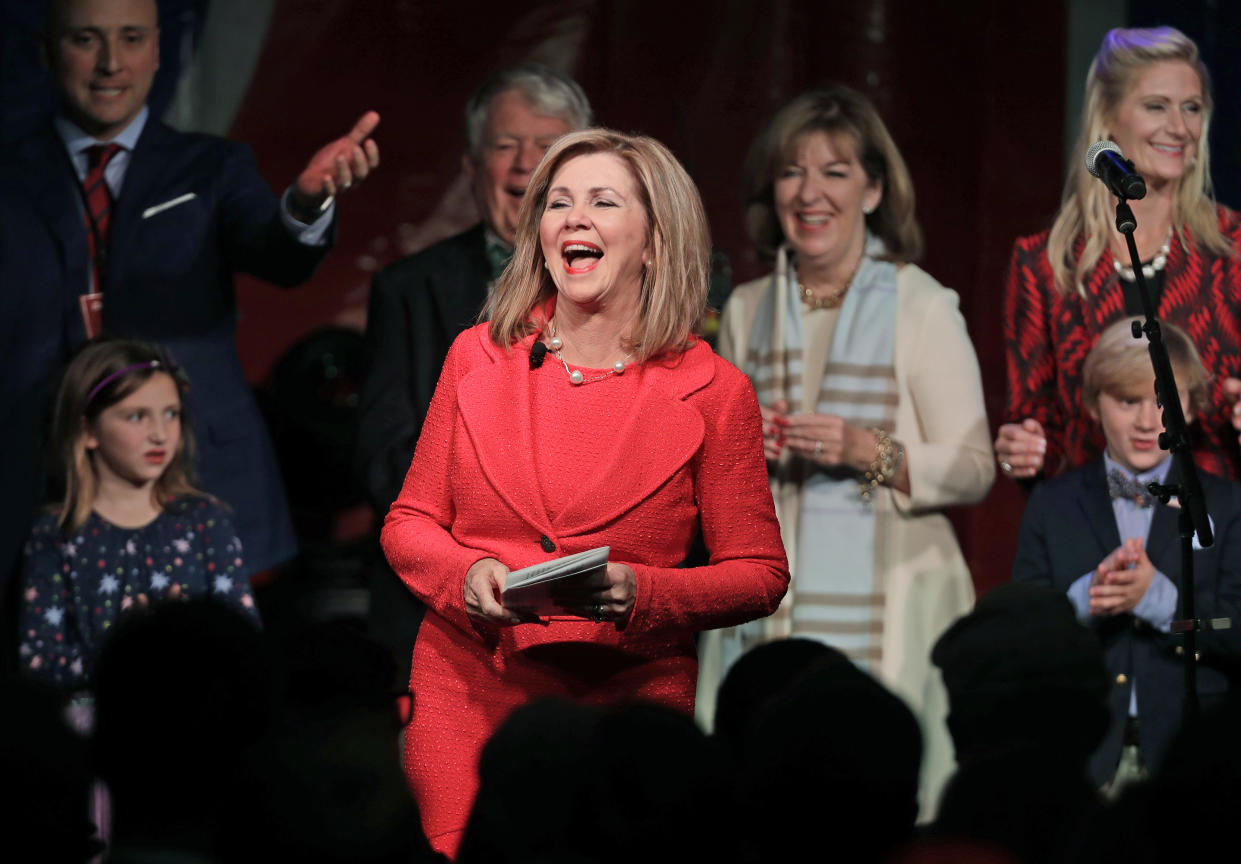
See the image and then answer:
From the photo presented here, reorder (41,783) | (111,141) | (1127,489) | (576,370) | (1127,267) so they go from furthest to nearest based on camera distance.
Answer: (111,141), (1127,267), (1127,489), (576,370), (41,783)

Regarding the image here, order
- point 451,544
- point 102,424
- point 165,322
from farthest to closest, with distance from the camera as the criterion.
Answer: point 165,322 < point 102,424 < point 451,544

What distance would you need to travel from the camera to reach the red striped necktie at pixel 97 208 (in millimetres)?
4656

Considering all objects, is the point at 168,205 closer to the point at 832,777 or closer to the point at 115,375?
the point at 115,375

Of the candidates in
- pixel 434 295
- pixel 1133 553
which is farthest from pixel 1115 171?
pixel 434 295

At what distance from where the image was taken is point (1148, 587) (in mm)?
3652

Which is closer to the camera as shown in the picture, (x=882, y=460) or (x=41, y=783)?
(x=41, y=783)

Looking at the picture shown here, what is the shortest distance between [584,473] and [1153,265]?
2159 mm

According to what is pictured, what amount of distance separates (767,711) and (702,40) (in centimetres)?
369

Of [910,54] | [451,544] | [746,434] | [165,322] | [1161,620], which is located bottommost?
[1161,620]

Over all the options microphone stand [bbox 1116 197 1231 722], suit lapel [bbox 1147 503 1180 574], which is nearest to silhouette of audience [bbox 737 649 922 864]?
microphone stand [bbox 1116 197 1231 722]

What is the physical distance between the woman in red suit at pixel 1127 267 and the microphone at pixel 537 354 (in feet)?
5.80

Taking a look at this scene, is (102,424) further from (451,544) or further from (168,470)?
(451,544)

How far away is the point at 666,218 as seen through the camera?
9.18ft

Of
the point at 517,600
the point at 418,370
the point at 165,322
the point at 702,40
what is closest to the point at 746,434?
the point at 517,600
